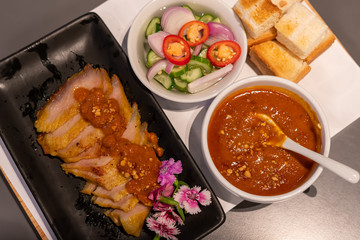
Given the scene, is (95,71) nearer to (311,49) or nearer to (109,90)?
(109,90)

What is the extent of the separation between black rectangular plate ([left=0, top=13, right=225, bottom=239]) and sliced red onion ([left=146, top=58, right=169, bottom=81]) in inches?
4.4

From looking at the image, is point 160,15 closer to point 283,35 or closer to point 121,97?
point 121,97

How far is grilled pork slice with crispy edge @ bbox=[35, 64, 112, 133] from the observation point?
2502mm

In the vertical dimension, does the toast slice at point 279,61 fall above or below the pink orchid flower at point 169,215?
above

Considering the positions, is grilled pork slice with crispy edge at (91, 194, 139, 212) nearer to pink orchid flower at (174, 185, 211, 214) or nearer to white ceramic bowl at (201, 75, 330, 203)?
pink orchid flower at (174, 185, 211, 214)

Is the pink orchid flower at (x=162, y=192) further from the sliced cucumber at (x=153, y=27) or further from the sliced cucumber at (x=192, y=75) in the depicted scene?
the sliced cucumber at (x=153, y=27)

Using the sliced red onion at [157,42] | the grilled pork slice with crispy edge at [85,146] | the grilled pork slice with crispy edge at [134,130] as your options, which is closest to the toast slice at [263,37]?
the sliced red onion at [157,42]

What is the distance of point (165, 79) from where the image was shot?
2.48 meters

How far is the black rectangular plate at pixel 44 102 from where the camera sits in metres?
2.45

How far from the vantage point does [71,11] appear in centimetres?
297

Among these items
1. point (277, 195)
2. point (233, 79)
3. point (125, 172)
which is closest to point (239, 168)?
point (277, 195)

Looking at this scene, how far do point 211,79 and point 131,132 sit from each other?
70 cm

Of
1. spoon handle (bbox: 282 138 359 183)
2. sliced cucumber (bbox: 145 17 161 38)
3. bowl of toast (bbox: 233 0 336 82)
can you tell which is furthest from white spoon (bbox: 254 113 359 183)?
sliced cucumber (bbox: 145 17 161 38)

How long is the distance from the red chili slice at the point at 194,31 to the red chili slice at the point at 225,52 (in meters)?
0.10
